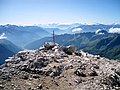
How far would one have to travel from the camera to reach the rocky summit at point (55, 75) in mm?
24250

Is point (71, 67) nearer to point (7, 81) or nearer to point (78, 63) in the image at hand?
point (78, 63)

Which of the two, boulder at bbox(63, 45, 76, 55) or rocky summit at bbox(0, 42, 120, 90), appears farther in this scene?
boulder at bbox(63, 45, 76, 55)

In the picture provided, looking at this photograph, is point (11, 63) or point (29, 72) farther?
point (11, 63)

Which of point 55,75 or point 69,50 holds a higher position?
point 69,50

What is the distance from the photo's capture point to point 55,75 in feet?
94.2

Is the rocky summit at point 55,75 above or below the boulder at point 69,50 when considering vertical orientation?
below

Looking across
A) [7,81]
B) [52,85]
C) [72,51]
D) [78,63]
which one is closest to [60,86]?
[52,85]

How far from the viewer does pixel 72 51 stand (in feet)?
140

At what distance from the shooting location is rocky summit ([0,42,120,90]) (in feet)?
79.6

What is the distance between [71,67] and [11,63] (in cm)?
906

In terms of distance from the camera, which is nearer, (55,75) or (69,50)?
(55,75)

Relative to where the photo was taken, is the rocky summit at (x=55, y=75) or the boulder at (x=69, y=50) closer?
the rocky summit at (x=55, y=75)

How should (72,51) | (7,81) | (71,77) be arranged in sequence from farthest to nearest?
(72,51)
(71,77)
(7,81)

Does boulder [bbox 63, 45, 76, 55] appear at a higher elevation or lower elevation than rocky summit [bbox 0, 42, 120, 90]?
higher
